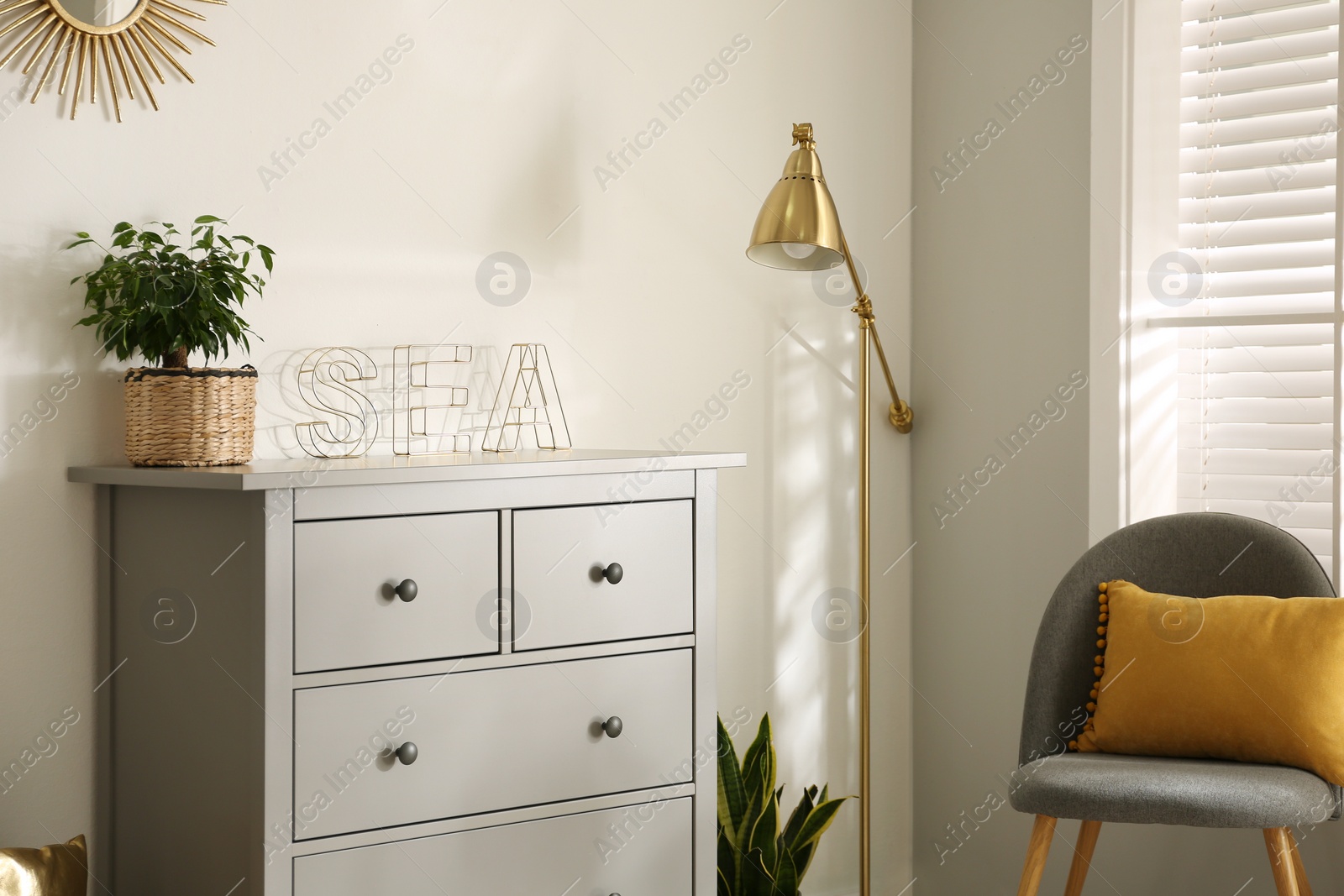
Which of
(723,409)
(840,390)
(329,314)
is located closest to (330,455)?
(329,314)

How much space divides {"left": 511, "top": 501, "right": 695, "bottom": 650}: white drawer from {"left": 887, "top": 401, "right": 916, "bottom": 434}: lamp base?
1175mm

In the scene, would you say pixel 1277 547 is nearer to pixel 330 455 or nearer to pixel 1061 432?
pixel 1061 432

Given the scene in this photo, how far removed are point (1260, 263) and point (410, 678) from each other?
2074 mm

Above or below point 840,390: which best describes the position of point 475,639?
below

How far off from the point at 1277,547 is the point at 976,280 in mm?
1053

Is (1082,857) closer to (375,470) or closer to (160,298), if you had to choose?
(375,470)

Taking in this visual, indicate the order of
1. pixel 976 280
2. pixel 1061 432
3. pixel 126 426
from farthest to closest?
pixel 976 280
pixel 1061 432
pixel 126 426

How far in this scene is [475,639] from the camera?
1826 mm

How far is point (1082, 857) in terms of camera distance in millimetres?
2332

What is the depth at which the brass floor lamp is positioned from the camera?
7.94 feet

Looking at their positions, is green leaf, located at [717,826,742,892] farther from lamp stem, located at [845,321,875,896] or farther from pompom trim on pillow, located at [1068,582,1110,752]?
pompom trim on pillow, located at [1068,582,1110,752]

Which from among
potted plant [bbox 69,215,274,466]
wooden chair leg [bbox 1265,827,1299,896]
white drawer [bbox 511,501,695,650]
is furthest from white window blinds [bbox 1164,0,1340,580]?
potted plant [bbox 69,215,274,466]

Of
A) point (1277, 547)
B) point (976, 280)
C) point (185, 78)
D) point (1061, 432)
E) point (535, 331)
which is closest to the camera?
point (185, 78)

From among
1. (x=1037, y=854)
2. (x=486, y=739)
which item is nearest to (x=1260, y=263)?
(x=1037, y=854)
